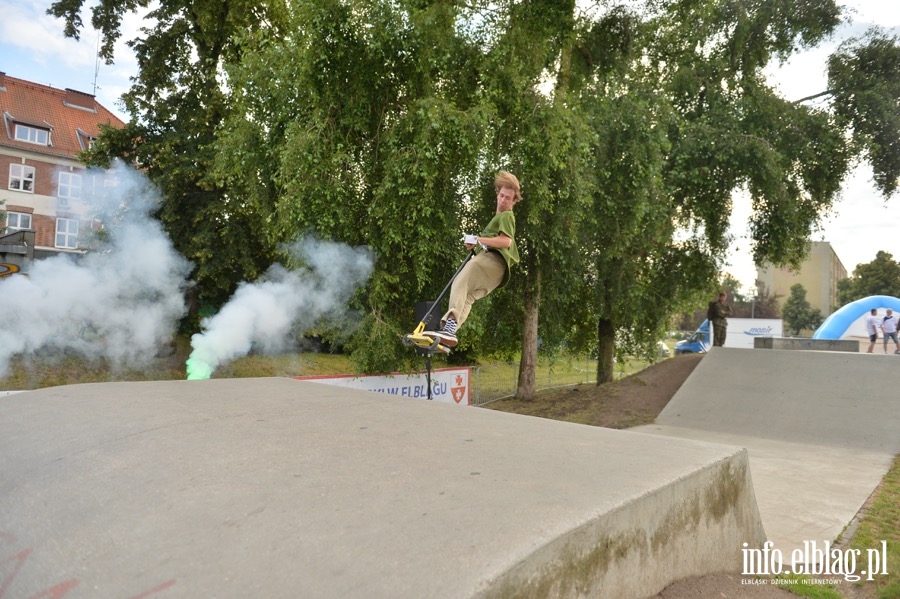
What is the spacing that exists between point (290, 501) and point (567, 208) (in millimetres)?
11074

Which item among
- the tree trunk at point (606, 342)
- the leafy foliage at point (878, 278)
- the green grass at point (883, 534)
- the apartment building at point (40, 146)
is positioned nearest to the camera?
the green grass at point (883, 534)

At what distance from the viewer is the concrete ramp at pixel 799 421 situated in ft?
22.6

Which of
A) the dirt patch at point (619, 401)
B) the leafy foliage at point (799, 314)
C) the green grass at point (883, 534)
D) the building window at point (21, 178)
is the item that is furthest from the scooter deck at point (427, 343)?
the leafy foliage at point (799, 314)

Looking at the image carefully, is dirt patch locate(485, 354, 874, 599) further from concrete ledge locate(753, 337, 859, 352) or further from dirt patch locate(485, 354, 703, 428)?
concrete ledge locate(753, 337, 859, 352)

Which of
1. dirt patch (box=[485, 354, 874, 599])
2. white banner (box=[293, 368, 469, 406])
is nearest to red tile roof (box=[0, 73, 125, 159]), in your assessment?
white banner (box=[293, 368, 469, 406])

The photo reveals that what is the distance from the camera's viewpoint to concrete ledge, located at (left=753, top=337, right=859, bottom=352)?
1671cm

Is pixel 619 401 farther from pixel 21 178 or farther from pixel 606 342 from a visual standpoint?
pixel 21 178

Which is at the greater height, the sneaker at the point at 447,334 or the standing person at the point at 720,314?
the standing person at the point at 720,314

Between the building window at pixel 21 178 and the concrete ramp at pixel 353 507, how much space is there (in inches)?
1083

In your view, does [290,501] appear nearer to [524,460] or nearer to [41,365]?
[524,460]

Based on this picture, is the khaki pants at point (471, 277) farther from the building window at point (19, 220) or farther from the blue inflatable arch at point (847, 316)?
the blue inflatable arch at point (847, 316)

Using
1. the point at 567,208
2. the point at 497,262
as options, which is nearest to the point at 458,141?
the point at 567,208

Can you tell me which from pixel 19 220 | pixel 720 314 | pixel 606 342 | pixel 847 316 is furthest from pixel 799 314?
Result: pixel 19 220

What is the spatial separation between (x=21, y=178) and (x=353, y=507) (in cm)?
3136
